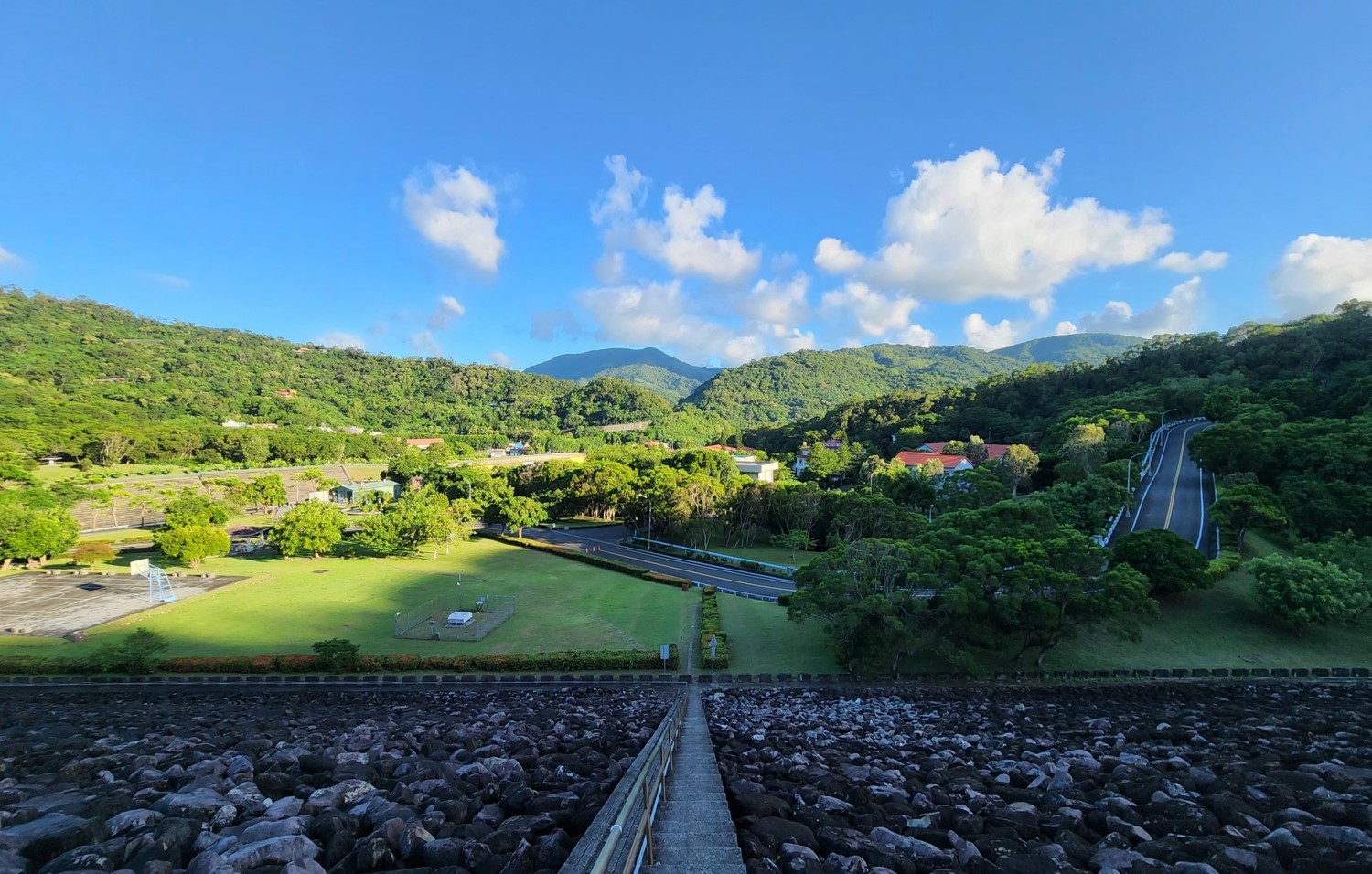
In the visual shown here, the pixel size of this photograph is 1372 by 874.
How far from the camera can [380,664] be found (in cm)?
2014

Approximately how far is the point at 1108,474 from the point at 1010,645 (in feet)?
95.1

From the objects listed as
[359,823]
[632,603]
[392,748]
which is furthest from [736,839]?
[632,603]

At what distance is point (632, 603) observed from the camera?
28.8m

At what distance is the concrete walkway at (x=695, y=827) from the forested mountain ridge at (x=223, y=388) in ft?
292

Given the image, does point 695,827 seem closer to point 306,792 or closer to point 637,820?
point 637,820

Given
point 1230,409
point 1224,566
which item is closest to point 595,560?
point 1224,566

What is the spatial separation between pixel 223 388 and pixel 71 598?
12206 centimetres

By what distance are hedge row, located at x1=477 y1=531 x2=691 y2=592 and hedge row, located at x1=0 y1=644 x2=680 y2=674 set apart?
455 inches

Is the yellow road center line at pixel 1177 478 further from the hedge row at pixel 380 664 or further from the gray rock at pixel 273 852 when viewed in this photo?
the gray rock at pixel 273 852

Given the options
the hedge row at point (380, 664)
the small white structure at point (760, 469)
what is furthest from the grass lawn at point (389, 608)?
the small white structure at point (760, 469)

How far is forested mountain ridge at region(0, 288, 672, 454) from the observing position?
264 feet

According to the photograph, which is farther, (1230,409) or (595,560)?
(1230,409)

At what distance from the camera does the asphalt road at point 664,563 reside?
3278 cm

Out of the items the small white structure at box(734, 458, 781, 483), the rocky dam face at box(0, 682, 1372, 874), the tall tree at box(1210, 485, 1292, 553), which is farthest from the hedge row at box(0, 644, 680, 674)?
the small white structure at box(734, 458, 781, 483)
